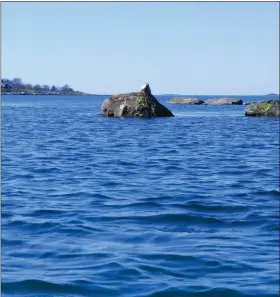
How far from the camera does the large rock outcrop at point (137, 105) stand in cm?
4866

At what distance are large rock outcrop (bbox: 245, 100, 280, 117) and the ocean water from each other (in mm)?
30600

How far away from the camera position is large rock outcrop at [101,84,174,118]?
A: 160ft

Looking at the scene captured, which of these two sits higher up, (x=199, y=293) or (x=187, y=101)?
(x=187, y=101)

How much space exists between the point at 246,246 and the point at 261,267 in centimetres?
111

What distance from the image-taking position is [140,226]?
10703 mm

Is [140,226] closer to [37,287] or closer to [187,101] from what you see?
[37,287]

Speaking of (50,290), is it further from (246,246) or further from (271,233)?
(271,233)

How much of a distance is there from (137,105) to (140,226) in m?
38.1

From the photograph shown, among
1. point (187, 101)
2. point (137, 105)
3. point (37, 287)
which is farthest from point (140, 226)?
point (187, 101)

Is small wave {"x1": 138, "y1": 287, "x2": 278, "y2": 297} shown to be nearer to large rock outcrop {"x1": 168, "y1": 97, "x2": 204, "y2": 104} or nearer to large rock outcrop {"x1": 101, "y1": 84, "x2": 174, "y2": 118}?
large rock outcrop {"x1": 101, "y1": 84, "x2": 174, "y2": 118}

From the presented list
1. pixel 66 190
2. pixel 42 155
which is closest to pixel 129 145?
pixel 42 155

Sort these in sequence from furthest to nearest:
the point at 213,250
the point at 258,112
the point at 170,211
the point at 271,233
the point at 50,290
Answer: the point at 258,112
the point at 170,211
the point at 271,233
the point at 213,250
the point at 50,290

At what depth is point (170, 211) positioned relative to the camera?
12078 millimetres

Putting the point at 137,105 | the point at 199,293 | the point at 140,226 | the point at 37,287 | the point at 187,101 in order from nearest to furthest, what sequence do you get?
1. the point at 199,293
2. the point at 37,287
3. the point at 140,226
4. the point at 137,105
5. the point at 187,101
